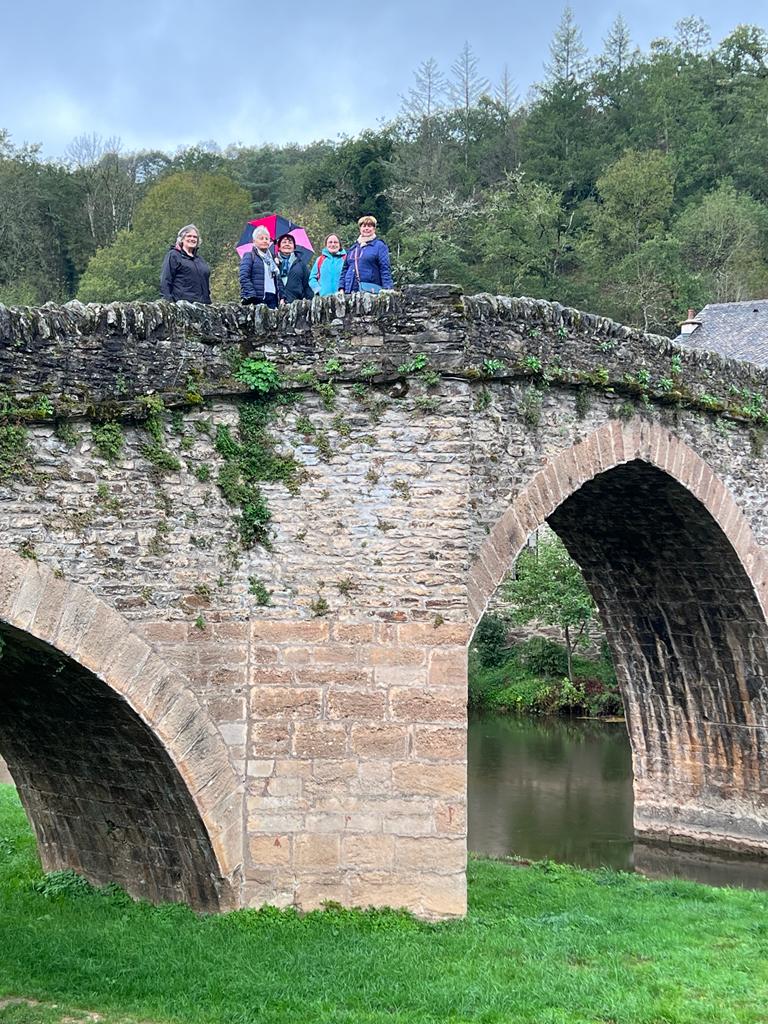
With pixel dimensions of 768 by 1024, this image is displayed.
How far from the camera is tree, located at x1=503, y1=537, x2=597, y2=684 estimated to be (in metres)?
26.0

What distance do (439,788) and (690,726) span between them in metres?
7.88

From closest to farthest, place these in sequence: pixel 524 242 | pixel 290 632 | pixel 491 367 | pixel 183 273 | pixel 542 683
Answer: pixel 290 632 < pixel 183 273 < pixel 491 367 < pixel 542 683 < pixel 524 242

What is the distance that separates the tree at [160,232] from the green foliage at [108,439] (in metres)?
22.8

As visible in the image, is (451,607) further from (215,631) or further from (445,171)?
(445,171)

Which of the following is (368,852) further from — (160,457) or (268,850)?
(160,457)

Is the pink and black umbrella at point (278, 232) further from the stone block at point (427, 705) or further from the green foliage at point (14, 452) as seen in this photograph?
the stone block at point (427, 705)

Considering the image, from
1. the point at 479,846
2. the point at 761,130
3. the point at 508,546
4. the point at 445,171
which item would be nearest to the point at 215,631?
the point at 508,546

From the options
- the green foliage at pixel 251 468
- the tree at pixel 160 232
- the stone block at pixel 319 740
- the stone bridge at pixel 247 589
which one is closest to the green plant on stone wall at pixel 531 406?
the stone bridge at pixel 247 589

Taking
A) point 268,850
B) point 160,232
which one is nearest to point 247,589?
point 268,850

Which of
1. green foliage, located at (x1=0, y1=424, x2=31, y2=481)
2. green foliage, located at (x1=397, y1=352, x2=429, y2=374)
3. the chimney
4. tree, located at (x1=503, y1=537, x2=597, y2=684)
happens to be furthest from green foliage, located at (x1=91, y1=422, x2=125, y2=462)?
tree, located at (x1=503, y1=537, x2=597, y2=684)

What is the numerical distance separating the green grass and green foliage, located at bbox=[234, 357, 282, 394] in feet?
10.7

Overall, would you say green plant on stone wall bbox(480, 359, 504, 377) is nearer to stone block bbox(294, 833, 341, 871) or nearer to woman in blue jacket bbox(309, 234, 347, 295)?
woman in blue jacket bbox(309, 234, 347, 295)

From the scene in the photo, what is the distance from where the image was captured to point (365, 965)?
6.66 metres

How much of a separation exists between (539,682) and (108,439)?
65.5 ft
